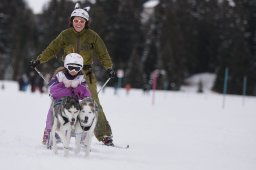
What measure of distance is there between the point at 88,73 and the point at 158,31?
6130 centimetres

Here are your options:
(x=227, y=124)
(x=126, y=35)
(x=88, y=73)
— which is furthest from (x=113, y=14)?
(x=88, y=73)

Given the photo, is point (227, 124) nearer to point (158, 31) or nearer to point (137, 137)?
point (137, 137)

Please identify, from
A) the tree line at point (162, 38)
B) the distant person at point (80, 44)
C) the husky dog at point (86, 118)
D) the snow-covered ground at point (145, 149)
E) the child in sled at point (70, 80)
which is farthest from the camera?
the tree line at point (162, 38)

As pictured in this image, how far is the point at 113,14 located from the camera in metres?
68.6

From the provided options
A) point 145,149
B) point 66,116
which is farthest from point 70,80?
point 145,149

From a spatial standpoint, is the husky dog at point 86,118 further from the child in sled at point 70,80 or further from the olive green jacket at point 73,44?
the olive green jacket at point 73,44

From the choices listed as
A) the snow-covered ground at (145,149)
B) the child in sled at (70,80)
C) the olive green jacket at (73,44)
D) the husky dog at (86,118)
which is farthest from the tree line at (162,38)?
the husky dog at (86,118)

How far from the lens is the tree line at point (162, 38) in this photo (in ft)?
190

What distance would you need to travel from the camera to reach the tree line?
57844 mm

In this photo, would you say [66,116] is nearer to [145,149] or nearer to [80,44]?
[80,44]

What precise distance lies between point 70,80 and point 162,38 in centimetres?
5721

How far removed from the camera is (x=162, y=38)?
63.2 meters

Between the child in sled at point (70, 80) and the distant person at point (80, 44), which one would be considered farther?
the distant person at point (80, 44)

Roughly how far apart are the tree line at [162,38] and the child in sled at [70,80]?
4784 cm
